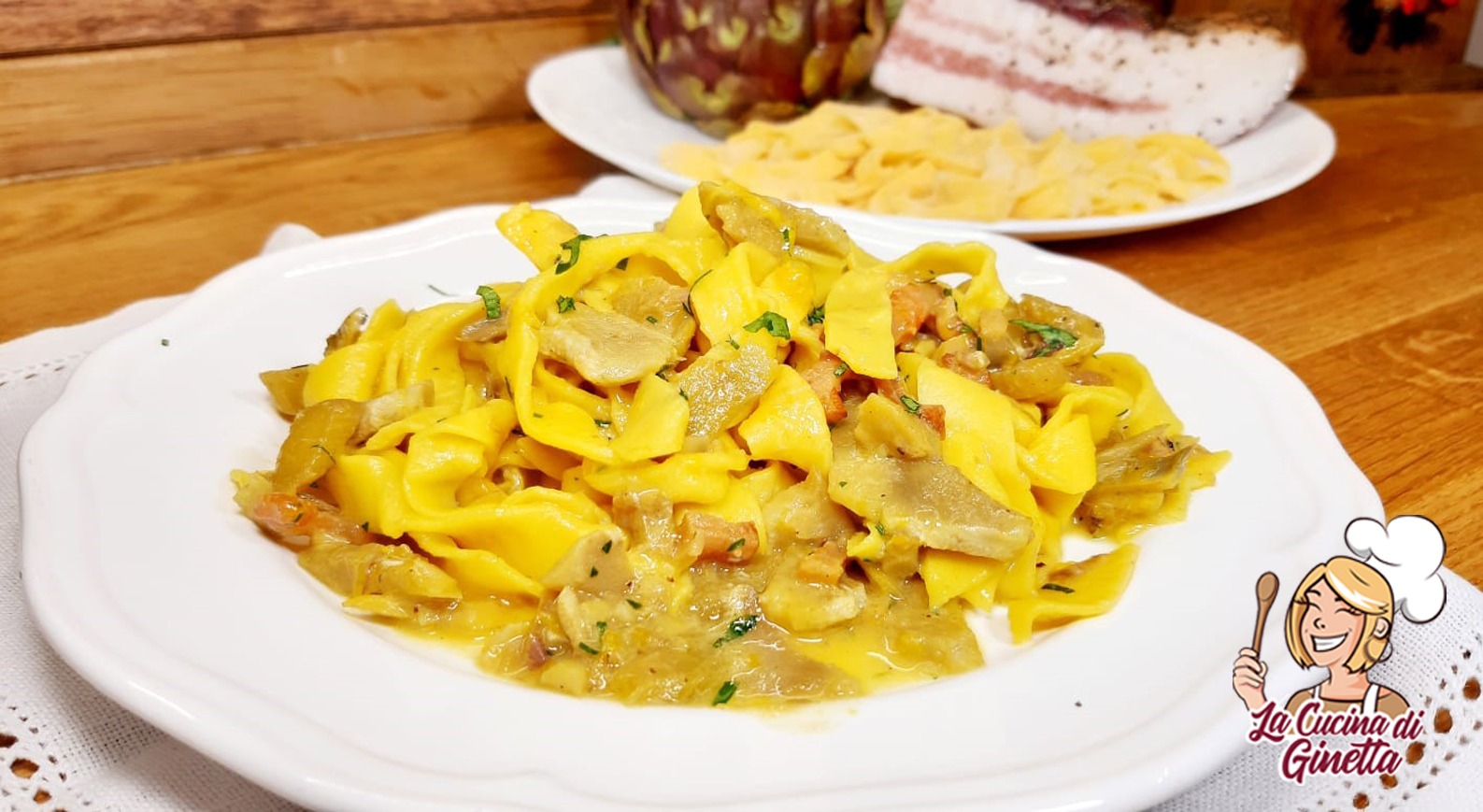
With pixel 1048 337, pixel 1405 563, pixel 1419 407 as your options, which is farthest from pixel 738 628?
pixel 1419 407

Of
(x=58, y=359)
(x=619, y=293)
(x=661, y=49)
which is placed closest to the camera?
(x=619, y=293)

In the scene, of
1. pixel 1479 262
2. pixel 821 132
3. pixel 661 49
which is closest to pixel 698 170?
pixel 821 132

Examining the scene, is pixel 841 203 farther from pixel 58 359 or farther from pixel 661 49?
pixel 58 359

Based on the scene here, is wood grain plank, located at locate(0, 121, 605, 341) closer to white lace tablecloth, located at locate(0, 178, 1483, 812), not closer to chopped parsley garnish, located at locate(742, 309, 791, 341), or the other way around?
white lace tablecloth, located at locate(0, 178, 1483, 812)

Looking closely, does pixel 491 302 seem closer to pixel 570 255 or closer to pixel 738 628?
pixel 570 255

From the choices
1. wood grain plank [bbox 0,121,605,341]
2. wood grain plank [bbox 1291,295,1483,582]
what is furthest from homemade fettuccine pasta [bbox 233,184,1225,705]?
wood grain plank [bbox 0,121,605,341]

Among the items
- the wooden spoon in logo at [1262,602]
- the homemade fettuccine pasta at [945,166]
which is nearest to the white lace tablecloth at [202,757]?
the wooden spoon in logo at [1262,602]
